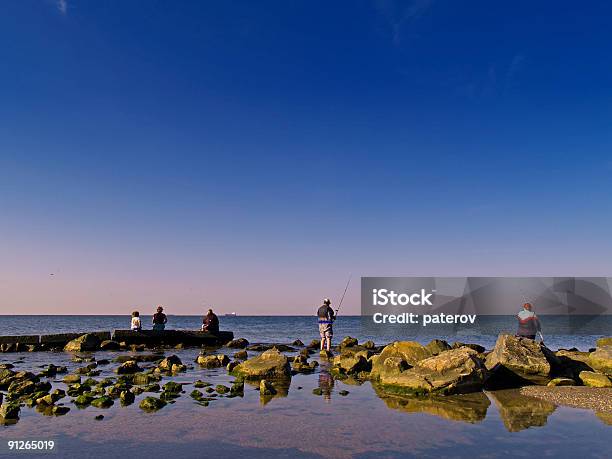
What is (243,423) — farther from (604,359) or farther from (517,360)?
(604,359)

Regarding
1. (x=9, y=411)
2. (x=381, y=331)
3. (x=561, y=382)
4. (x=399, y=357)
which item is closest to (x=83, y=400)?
(x=9, y=411)

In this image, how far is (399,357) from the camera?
1703cm

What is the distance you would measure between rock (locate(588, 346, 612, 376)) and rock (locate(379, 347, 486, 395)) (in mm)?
6837

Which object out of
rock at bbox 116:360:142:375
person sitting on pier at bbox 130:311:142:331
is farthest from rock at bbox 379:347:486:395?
person sitting on pier at bbox 130:311:142:331

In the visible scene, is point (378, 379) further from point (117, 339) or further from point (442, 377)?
point (117, 339)

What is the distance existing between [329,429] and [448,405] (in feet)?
13.0

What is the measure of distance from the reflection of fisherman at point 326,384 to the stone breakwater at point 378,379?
16cm

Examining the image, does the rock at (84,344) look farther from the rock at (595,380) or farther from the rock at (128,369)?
the rock at (595,380)

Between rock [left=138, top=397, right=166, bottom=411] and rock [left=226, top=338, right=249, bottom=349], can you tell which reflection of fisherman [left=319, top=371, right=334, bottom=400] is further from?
rock [left=226, top=338, right=249, bottom=349]

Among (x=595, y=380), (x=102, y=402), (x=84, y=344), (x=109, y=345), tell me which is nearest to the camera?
(x=102, y=402)

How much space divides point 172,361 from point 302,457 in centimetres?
1382

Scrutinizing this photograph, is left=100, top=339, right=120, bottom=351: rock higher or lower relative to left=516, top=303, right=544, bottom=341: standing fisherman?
lower

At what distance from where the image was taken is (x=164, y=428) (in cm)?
997

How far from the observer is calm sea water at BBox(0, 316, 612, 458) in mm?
8516
